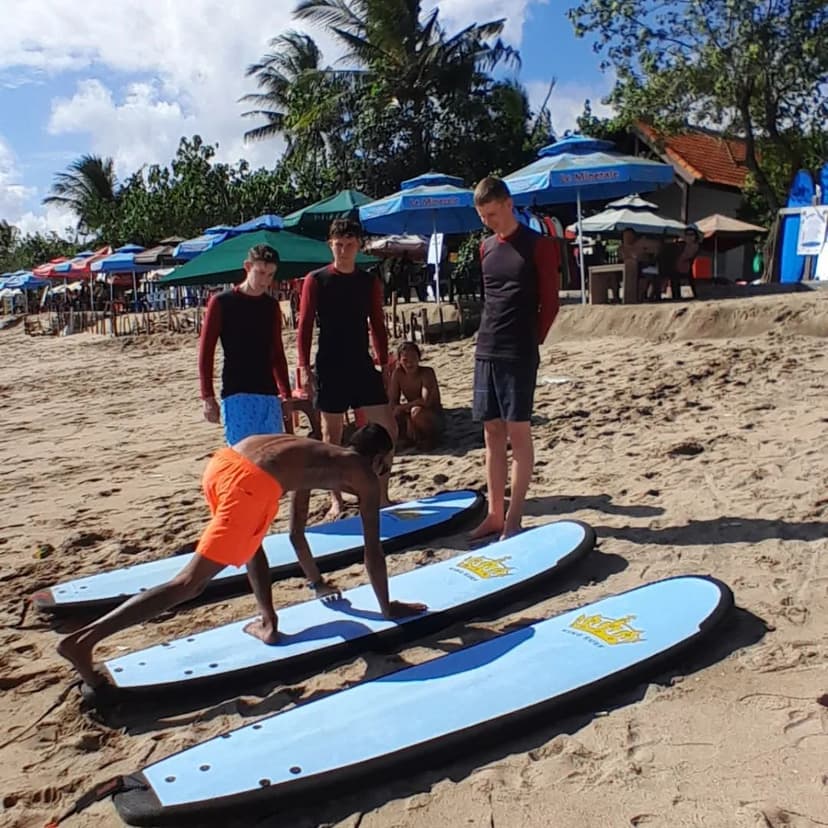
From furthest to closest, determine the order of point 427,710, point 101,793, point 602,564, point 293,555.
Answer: point 293,555
point 602,564
point 427,710
point 101,793

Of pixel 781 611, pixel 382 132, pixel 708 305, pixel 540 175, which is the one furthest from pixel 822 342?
pixel 382 132

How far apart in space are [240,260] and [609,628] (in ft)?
16.9

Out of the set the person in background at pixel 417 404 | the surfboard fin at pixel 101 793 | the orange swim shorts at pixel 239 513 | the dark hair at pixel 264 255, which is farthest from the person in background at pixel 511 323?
the surfboard fin at pixel 101 793

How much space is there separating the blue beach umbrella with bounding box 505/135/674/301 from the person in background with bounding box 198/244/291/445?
6.87 m

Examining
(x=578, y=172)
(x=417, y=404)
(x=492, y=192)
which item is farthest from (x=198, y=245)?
(x=492, y=192)

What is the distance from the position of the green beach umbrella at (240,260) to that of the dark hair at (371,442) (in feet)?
14.2

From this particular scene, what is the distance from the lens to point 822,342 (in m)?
8.89

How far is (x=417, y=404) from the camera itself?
283 inches

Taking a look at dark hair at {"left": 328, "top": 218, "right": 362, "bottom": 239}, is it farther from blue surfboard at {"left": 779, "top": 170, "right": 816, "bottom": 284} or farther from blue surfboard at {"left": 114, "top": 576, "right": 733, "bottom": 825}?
blue surfboard at {"left": 779, "top": 170, "right": 816, "bottom": 284}

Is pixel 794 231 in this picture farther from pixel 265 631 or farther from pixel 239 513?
pixel 239 513

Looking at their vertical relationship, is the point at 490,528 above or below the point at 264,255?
below

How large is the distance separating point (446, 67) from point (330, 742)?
76.8ft

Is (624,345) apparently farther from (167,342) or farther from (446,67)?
(446,67)

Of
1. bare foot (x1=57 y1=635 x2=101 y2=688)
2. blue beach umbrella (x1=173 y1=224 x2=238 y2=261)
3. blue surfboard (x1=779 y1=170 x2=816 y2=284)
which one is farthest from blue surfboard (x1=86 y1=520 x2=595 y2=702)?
blue beach umbrella (x1=173 y1=224 x2=238 y2=261)
